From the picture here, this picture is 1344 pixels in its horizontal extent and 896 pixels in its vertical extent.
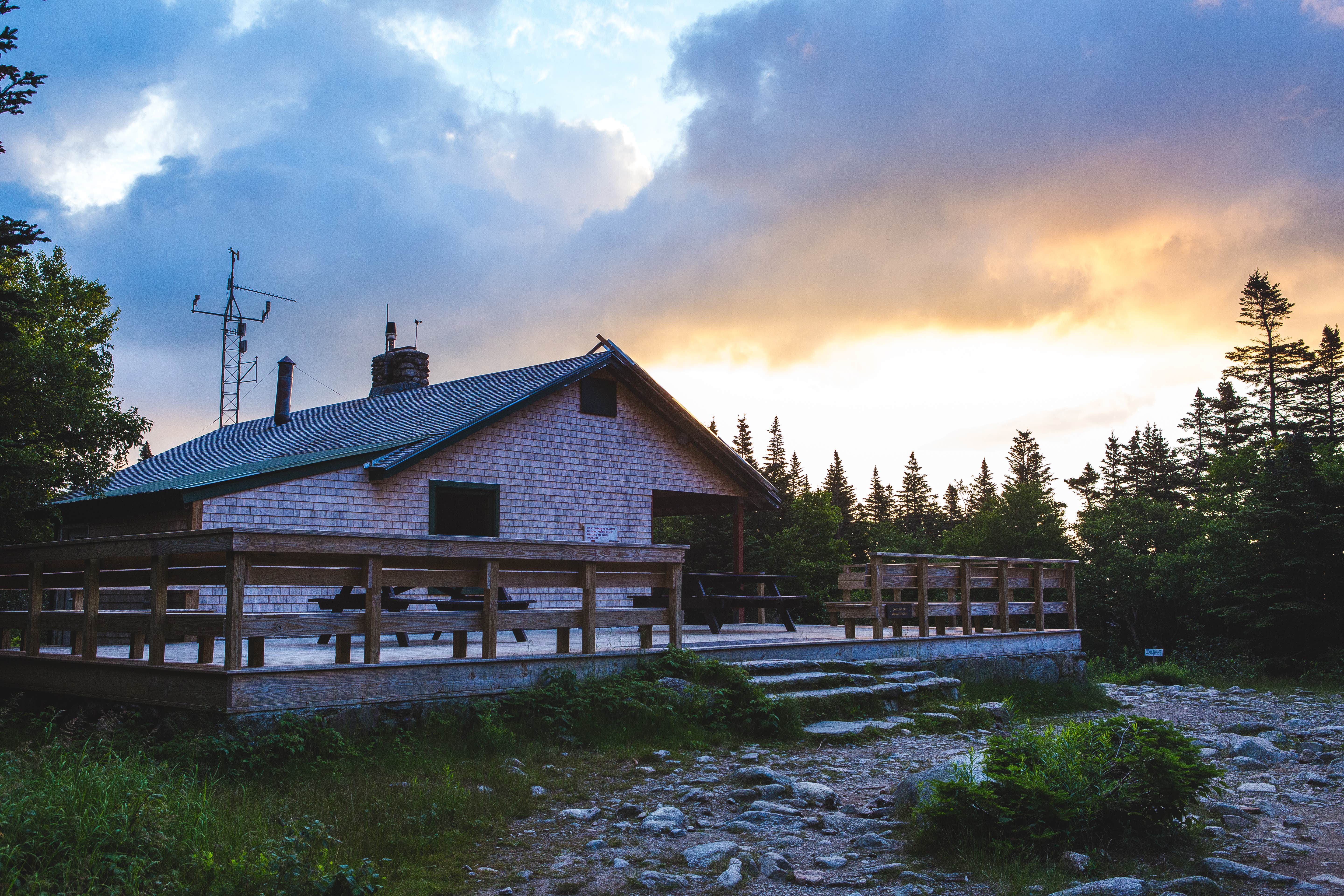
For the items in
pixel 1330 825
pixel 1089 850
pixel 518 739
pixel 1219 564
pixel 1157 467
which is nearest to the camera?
pixel 1089 850

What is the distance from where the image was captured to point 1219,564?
2369cm

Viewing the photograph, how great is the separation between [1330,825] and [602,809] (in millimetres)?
4657

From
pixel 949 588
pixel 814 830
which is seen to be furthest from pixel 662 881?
pixel 949 588

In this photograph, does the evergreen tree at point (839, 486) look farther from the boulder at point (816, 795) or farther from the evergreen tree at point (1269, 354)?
the boulder at point (816, 795)

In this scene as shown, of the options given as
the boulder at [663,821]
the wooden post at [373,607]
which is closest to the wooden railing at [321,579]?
the wooden post at [373,607]

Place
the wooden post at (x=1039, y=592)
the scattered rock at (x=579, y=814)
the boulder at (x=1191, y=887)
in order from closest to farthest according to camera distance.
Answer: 1. the boulder at (x=1191, y=887)
2. the scattered rock at (x=579, y=814)
3. the wooden post at (x=1039, y=592)

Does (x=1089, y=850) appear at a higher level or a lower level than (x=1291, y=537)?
lower

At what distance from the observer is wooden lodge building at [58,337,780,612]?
46.4 ft

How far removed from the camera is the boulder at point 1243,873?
5008mm

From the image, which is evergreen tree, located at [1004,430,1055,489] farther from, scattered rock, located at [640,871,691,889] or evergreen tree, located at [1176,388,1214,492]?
scattered rock, located at [640,871,691,889]

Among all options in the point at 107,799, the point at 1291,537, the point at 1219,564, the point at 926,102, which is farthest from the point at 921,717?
the point at 1219,564

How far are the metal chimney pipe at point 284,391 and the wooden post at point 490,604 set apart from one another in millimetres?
16139

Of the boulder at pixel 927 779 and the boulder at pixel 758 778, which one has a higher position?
the boulder at pixel 927 779

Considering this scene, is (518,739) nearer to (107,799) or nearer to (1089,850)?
(107,799)
